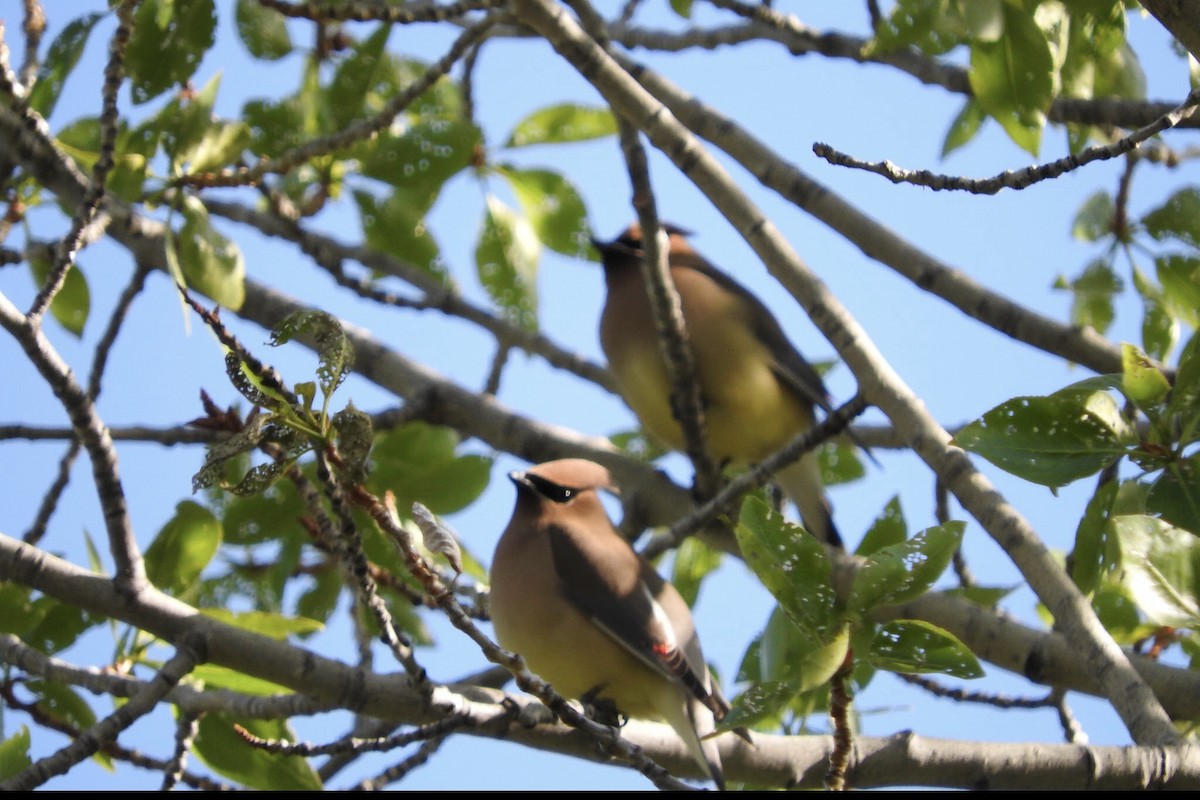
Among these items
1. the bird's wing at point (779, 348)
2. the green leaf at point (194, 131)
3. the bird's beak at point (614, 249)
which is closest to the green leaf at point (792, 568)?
the green leaf at point (194, 131)

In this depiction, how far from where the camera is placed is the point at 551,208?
422cm

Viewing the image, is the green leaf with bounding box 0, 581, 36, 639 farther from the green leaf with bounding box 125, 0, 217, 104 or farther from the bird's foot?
the bird's foot

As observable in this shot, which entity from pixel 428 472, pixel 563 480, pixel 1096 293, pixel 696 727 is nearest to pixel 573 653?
pixel 696 727

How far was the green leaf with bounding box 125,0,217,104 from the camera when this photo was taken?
327 cm

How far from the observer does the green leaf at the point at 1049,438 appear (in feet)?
6.96

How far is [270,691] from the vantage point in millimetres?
3061

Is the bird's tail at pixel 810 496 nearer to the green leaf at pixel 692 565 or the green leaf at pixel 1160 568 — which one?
the green leaf at pixel 692 565

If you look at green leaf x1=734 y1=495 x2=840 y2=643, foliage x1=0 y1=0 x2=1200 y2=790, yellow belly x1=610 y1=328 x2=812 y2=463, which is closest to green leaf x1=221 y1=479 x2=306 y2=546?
foliage x1=0 y1=0 x2=1200 y2=790

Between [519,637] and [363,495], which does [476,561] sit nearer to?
[519,637]

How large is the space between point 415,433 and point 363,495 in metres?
1.88

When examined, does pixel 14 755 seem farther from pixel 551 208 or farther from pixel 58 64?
pixel 551 208

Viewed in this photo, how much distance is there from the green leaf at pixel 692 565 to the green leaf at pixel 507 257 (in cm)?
94

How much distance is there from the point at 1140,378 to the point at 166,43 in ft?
8.09

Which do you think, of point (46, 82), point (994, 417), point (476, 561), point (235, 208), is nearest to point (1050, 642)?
point (994, 417)
